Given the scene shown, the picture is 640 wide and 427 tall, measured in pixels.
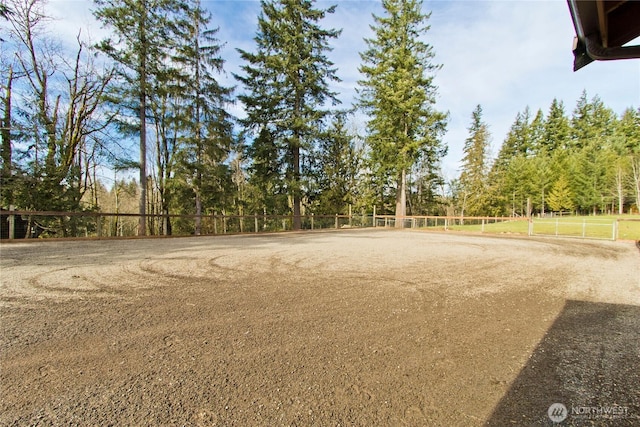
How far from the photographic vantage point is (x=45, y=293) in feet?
12.5

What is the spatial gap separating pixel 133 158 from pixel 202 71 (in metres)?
6.39

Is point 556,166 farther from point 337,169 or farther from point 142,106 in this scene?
point 142,106

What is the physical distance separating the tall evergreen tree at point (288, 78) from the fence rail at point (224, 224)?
2701mm

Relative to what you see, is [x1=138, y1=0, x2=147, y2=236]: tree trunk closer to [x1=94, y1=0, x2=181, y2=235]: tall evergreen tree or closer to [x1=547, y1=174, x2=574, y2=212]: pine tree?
[x1=94, y1=0, x2=181, y2=235]: tall evergreen tree

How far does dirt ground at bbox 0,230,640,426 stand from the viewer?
167cm

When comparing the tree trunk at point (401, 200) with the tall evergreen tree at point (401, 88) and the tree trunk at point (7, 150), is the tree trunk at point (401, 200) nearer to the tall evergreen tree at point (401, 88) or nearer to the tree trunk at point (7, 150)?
the tall evergreen tree at point (401, 88)

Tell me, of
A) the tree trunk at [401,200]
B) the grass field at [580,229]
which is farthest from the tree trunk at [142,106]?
the grass field at [580,229]

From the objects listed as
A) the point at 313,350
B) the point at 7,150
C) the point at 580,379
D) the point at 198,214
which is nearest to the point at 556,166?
the point at 198,214

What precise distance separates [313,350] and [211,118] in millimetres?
16879

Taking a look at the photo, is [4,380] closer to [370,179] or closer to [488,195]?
[370,179]

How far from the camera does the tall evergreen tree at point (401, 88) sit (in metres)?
22.5

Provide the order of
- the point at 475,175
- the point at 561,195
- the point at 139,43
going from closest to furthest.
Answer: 1. the point at 139,43
2. the point at 475,175
3. the point at 561,195

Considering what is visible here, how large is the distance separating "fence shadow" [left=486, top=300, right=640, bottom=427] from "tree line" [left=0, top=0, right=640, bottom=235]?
12148 mm

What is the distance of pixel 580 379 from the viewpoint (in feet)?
6.51
